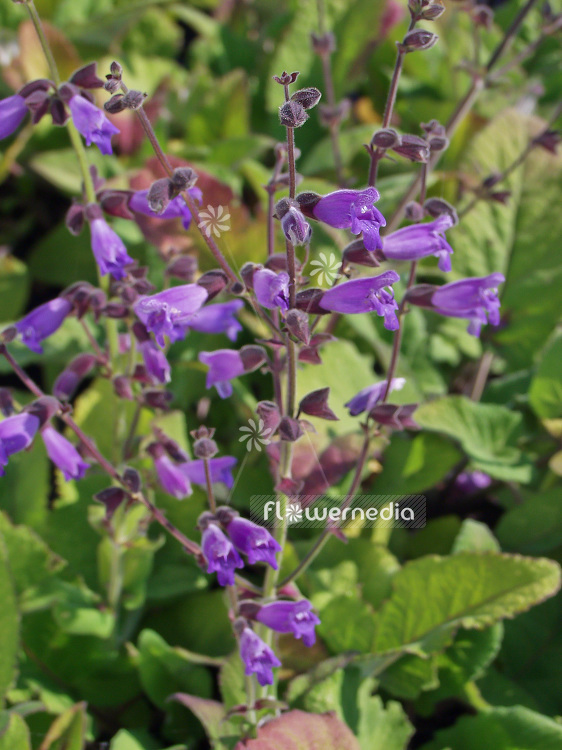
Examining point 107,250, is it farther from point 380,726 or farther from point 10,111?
point 380,726

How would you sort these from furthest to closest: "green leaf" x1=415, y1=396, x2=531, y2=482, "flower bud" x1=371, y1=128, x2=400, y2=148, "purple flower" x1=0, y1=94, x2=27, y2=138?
"green leaf" x1=415, y1=396, x2=531, y2=482 → "purple flower" x1=0, y1=94, x2=27, y2=138 → "flower bud" x1=371, y1=128, x2=400, y2=148

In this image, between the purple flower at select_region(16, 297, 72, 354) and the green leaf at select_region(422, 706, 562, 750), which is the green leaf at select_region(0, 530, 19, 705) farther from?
the green leaf at select_region(422, 706, 562, 750)

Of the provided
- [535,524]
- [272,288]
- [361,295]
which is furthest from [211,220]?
[535,524]

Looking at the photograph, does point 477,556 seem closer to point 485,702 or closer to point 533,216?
point 485,702

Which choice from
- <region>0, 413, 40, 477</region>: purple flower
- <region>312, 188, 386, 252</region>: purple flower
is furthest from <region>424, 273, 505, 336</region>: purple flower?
<region>0, 413, 40, 477</region>: purple flower

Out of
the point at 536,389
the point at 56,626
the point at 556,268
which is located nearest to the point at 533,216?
the point at 556,268

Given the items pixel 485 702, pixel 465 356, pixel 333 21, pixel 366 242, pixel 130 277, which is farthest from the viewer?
pixel 333 21
